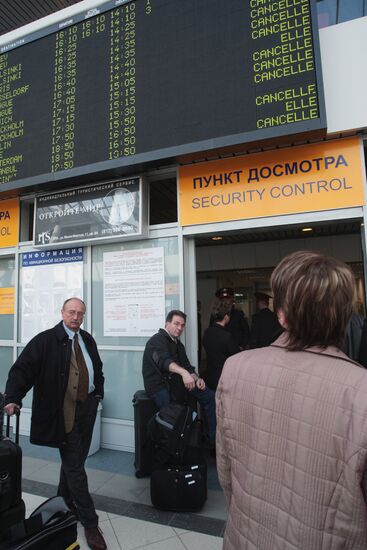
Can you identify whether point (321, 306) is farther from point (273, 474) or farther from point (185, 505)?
point (185, 505)

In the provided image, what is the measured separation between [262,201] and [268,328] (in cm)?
181

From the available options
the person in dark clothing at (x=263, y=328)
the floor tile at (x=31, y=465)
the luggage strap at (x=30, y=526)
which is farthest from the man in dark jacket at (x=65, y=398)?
the person in dark clothing at (x=263, y=328)

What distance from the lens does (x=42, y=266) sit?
5.06m

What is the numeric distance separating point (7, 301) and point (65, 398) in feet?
10.7

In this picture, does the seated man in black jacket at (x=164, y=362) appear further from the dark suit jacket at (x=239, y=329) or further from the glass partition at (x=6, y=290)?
the glass partition at (x=6, y=290)

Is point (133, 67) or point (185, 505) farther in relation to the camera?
point (133, 67)

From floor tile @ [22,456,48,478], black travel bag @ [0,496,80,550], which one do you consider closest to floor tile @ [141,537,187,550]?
black travel bag @ [0,496,80,550]

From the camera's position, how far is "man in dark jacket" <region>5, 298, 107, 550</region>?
101 inches

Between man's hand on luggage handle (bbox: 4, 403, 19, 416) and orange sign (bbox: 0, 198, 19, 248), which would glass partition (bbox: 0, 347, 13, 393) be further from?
man's hand on luggage handle (bbox: 4, 403, 19, 416)

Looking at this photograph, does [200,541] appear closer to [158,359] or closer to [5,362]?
[158,359]

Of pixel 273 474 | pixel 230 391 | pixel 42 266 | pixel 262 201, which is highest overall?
pixel 262 201

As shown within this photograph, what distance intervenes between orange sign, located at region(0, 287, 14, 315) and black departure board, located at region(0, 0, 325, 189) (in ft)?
5.52

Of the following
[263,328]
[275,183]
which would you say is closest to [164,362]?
[263,328]

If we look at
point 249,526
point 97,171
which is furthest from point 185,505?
point 97,171
